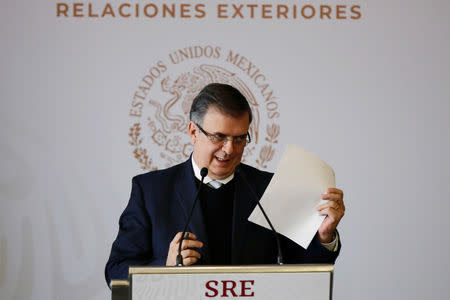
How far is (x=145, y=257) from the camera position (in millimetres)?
2148

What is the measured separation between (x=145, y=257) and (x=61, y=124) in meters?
1.53

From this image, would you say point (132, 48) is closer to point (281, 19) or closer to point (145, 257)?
point (281, 19)

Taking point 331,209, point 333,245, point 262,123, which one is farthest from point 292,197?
point 262,123

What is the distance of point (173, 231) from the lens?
2.15 metres

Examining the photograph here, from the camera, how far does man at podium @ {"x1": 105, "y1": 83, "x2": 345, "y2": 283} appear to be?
82.7 inches

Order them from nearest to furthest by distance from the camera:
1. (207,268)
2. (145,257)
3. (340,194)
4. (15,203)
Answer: (207,268)
(340,194)
(145,257)
(15,203)

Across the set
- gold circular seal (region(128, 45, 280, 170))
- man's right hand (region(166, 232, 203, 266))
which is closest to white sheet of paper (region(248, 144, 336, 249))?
man's right hand (region(166, 232, 203, 266))

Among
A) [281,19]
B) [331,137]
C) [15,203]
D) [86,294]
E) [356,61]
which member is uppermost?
[281,19]

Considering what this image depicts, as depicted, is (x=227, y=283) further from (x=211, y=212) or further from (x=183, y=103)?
(x=183, y=103)

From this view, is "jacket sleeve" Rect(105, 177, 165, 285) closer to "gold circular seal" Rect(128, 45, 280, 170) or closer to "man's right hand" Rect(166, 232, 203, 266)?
"man's right hand" Rect(166, 232, 203, 266)

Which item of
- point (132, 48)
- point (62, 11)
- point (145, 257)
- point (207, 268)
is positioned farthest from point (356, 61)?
point (207, 268)

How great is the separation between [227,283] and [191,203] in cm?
69

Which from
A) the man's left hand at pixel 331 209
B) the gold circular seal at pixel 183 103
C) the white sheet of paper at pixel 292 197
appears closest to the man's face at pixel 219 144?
the white sheet of paper at pixel 292 197

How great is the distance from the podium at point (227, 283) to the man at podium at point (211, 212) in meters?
0.44
